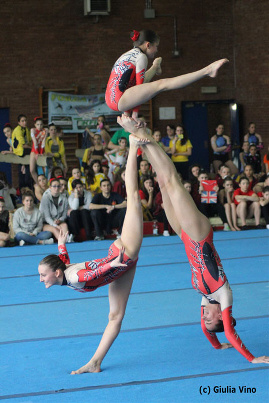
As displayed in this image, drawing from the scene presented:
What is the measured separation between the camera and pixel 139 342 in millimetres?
4246

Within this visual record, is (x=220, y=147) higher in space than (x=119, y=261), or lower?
higher

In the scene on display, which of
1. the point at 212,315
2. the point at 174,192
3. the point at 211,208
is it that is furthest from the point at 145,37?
the point at 211,208

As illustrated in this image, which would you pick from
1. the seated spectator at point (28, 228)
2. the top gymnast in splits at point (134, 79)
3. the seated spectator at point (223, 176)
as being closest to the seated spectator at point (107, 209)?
the seated spectator at point (28, 228)

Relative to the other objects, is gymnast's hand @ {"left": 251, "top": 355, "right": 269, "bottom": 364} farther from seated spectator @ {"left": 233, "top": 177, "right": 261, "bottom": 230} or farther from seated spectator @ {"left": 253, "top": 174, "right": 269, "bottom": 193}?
seated spectator @ {"left": 253, "top": 174, "right": 269, "bottom": 193}

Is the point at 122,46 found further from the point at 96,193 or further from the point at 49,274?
the point at 49,274

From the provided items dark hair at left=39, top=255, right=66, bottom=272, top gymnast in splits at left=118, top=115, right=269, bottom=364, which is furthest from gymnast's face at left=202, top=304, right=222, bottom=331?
dark hair at left=39, top=255, right=66, bottom=272

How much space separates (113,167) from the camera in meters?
10.7

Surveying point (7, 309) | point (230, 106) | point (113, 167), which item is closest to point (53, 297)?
point (7, 309)

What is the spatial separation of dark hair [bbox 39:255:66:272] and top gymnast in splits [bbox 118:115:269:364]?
847mm

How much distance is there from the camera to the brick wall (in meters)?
13.8

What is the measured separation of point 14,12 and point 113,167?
213 inches

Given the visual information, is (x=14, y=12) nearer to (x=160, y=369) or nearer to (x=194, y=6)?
(x=194, y=6)

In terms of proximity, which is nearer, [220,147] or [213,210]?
[213,210]

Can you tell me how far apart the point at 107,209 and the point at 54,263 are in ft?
18.2
